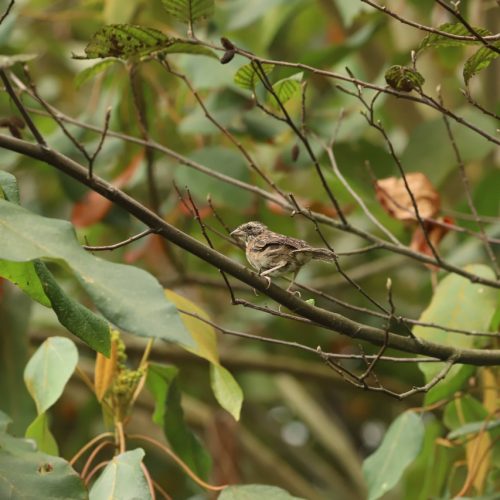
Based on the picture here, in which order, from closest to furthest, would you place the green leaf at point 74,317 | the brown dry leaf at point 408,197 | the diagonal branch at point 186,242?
1. the diagonal branch at point 186,242
2. the green leaf at point 74,317
3. the brown dry leaf at point 408,197

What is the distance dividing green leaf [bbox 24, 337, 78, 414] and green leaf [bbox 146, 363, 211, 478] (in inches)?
9.1

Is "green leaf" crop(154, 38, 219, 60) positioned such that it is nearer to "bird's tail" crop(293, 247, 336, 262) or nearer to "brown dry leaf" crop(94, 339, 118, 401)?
"bird's tail" crop(293, 247, 336, 262)

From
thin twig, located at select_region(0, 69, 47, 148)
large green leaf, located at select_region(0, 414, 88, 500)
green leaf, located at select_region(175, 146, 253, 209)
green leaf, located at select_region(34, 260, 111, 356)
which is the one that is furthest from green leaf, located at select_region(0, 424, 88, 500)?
green leaf, located at select_region(175, 146, 253, 209)

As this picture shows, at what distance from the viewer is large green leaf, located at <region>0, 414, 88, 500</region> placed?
1673mm

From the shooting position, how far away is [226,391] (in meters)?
2.02

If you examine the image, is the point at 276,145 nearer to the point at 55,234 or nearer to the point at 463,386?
the point at 463,386

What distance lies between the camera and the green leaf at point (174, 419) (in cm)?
226

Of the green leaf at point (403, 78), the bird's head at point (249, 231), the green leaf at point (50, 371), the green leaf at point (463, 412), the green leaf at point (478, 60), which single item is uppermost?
the green leaf at point (478, 60)

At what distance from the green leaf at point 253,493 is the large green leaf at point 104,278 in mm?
679

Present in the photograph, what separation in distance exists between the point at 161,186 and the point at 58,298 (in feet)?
8.84

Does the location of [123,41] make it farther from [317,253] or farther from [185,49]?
[317,253]

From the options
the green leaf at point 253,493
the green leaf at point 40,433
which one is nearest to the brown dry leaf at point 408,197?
the green leaf at point 253,493

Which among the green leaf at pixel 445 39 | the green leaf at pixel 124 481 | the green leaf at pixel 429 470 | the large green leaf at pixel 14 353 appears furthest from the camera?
the large green leaf at pixel 14 353

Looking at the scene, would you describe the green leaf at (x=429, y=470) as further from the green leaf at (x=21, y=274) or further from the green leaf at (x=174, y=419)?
the green leaf at (x=21, y=274)
